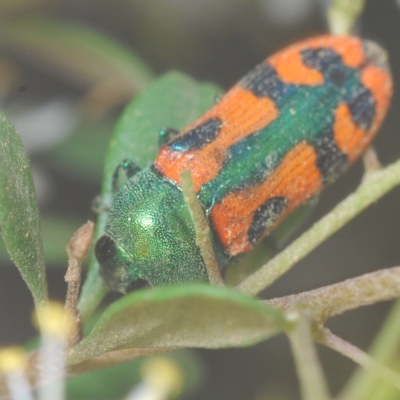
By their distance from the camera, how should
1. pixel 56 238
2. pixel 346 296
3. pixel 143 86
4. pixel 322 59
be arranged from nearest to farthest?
pixel 346 296 < pixel 322 59 < pixel 56 238 < pixel 143 86

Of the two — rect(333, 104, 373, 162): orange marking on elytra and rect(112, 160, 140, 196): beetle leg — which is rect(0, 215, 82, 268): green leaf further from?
rect(333, 104, 373, 162): orange marking on elytra

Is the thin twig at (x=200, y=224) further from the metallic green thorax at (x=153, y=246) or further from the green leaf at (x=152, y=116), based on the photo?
the green leaf at (x=152, y=116)

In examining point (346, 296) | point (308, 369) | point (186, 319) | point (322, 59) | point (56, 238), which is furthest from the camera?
point (56, 238)

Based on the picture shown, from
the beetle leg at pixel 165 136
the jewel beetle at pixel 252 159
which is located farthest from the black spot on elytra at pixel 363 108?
the beetle leg at pixel 165 136

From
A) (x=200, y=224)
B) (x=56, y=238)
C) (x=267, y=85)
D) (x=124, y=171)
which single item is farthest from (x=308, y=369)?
(x=56, y=238)

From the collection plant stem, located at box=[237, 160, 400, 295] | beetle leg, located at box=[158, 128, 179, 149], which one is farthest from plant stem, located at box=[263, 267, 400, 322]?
beetle leg, located at box=[158, 128, 179, 149]

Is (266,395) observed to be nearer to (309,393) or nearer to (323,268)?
(323,268)

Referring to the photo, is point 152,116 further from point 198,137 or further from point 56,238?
point 56,238

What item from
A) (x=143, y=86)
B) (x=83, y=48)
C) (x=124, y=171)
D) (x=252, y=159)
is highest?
(x=83, y=48)
